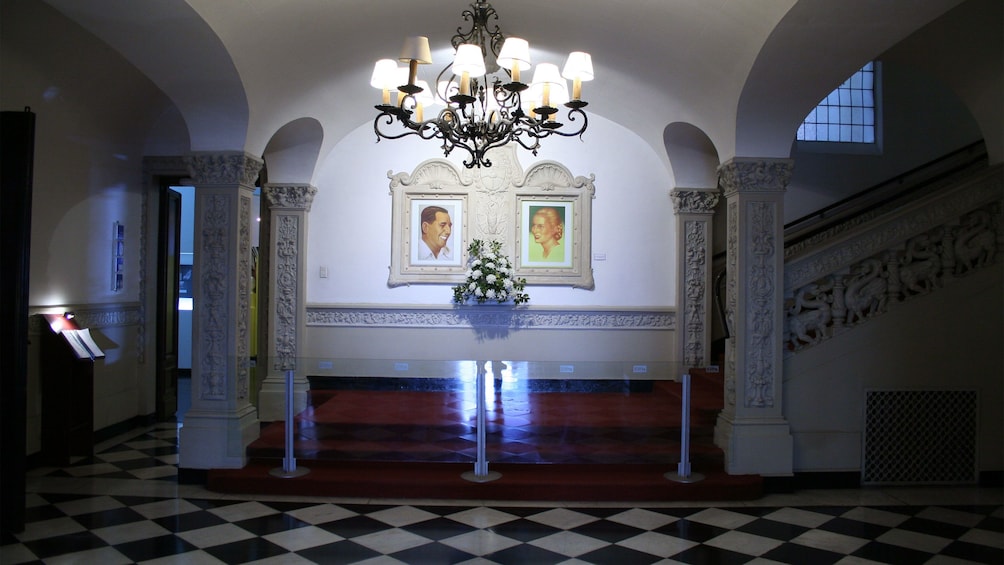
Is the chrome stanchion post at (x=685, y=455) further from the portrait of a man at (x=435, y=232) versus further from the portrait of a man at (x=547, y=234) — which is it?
the portrait of a man at (x=435, y=232)

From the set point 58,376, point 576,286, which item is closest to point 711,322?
point 576,286

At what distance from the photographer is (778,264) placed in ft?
19.9

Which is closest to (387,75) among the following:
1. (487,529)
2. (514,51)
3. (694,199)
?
(514,51)

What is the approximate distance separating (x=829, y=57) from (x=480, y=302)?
15.4ft

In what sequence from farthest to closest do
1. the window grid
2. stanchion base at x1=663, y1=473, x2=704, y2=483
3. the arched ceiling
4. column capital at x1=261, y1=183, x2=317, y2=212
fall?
the window grid, column capital at x1=261, y1=183, x2=317, y2=212, stanchion base at x1=663, y1=473, x2=704, y2=483, the arched ceiling

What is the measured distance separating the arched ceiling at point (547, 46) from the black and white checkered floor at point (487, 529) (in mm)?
2902

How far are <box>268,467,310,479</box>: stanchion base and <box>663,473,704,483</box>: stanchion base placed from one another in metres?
3.00

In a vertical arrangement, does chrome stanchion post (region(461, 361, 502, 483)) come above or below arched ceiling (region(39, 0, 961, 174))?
below

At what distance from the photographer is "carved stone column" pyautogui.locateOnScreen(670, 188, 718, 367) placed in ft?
28.8

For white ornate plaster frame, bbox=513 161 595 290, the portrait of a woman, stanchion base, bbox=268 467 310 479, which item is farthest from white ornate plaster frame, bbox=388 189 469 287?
stanchion base, bbox=268 467 310 479

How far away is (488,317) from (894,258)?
447cm

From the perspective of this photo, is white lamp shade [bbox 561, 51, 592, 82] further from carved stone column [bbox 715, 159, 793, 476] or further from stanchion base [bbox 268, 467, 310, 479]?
stanchion base [bbox 268, 467, 310, 479]

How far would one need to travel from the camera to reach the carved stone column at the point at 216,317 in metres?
6.02

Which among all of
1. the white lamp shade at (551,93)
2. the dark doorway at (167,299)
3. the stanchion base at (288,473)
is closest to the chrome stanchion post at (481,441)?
the stanchion base at (288,473)
